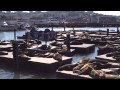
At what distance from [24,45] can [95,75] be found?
1581 centimetres

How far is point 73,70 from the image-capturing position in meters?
16.2

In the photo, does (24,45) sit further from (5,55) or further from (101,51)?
(101,51)

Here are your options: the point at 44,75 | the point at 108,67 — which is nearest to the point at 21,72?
the point at 44,75
